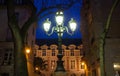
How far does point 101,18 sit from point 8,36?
12785 mm

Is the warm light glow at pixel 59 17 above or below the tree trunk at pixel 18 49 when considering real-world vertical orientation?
above

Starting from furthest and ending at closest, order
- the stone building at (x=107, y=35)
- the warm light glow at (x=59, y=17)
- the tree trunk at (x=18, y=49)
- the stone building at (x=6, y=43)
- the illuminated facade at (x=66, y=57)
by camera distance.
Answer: the illuminated facade at (x=66, y=57), the stone building at (x=6, y=43), the stone building at (x=107, y=35), the warm light glow at (x=59, y=17), the tree trunk at (x=18, y=49)

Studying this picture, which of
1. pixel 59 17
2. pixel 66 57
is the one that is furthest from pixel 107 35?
pixel 66 57

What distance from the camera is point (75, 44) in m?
92.7

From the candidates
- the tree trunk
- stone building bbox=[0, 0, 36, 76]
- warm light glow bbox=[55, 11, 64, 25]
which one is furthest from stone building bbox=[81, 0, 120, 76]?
the tree trunk

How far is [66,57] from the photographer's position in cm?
8775

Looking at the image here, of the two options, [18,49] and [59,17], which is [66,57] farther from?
[18,49]

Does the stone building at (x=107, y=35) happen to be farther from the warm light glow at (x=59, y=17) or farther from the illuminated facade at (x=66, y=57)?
the illuminated facade at (x=66, y=57)

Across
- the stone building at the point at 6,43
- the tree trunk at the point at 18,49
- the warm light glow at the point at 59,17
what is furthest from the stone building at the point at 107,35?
the tree trunk at the point at 18,49

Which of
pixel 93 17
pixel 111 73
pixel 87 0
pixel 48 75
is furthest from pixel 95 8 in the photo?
pixel 48 75

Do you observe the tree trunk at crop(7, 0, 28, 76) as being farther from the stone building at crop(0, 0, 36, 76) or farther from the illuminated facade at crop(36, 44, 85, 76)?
the illuminated facade at crop(36, 44, 85, 76)

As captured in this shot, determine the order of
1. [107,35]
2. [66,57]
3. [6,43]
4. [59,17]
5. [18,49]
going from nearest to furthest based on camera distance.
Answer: [18,49], [59,17], [107,35], [6,43], [66,57]

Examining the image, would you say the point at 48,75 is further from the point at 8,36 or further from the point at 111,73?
the point at 111,73

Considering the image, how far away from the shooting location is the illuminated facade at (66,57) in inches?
3413
